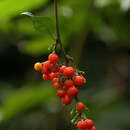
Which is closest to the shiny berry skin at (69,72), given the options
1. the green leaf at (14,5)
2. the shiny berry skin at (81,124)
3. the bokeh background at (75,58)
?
the shiny berry skin at (81,124)

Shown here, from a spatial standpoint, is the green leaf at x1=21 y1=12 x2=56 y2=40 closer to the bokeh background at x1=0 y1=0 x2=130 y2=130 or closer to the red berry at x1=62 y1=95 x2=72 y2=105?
the red berry at x1=62 y1=95 x2=72 y2=105

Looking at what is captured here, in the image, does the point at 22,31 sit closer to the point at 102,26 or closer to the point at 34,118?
the point at 102,26

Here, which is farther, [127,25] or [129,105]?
[129,105]

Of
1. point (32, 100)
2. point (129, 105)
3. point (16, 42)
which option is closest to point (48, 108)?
point (32, 100)

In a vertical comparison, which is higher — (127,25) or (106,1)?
(106,1)

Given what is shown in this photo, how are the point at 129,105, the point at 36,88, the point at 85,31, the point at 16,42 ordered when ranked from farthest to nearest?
the point at 129,105 < the point at 16,42 < the point at 85,31 < the point at 36,88

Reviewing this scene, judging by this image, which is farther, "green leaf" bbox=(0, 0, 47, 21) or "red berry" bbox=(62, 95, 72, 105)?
"green leaf" bbox=(0, 0, 47, 21)

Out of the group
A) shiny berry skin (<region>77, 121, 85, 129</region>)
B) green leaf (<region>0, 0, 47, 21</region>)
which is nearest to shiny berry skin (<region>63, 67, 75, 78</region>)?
shiny berry skin (<region>77, 121, 85, 129</region>)

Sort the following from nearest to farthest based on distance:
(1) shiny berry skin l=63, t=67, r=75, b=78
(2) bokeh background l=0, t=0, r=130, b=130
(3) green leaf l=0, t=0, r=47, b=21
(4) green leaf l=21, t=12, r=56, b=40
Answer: (1) shiny berry skin l=63, t=67, r=75, b=78, (4) green leaf l=21, t=12, r=56, b=40, (3) green leaf l=0, t=0, r=47, b=21, (2) bokeh background l=0, t=0, r=130, b=130
